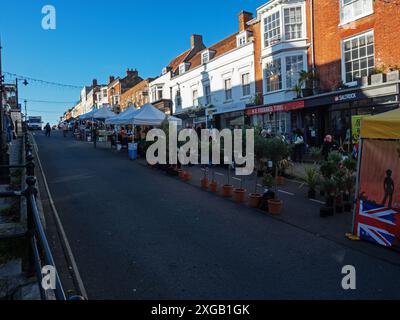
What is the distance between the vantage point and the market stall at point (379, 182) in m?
5.57

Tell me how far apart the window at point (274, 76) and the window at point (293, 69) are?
1.92 feet

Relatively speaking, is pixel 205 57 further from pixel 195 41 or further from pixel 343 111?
pixel 343 111

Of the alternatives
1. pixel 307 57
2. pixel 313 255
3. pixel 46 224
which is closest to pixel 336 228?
pixel 313 255

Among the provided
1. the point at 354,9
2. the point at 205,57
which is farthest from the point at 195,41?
the point at 354,9

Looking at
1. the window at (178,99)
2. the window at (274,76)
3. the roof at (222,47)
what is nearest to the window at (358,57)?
the window at (274,76)

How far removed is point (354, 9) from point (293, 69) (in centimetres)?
444

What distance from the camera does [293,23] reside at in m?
20.0

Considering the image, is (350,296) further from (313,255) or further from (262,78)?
(262,78)

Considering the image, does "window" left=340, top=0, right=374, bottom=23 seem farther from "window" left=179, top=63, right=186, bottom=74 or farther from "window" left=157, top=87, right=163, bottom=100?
"window" left=157, top=87, right=163, bottom=100

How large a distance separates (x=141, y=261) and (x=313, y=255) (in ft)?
8.91

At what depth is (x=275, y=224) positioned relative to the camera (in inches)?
283

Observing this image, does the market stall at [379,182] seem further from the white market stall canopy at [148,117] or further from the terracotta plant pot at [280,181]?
the white market stall canopy at [148,117]

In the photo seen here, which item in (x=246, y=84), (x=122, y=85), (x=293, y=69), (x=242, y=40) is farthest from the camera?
(x=122, y=85)

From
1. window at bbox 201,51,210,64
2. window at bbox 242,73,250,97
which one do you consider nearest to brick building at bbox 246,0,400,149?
window at bbox 242,73,250,97
